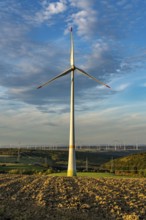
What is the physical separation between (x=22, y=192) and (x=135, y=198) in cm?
899

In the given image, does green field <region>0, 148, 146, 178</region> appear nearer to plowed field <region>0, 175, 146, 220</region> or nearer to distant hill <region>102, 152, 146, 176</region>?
distant hill <region>102, 152, 146, 176</region>

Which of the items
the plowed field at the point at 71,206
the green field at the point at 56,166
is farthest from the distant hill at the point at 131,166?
the plowed field at the point at 71,206

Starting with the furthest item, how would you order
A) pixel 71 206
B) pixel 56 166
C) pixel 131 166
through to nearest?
1. pixel 56 166
2. pixel 131 166
3. pixel 71 206

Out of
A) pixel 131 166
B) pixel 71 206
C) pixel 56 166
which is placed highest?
pixel 131 166

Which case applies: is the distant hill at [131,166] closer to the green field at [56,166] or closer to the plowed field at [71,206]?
the green field at [56,166]

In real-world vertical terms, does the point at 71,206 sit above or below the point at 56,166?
below

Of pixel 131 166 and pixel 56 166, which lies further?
pixel 56 166

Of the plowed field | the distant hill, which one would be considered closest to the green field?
the distant hill

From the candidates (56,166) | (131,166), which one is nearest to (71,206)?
(131,166)

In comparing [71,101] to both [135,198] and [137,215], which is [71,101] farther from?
[137,215]

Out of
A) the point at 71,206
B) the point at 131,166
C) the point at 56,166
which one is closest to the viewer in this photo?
the point at 71,206

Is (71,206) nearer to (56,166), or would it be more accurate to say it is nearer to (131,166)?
(131,166)

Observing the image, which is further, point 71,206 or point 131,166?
point 131,166

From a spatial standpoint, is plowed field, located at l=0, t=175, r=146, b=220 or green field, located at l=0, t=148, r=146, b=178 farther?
green field, located at l=0, t=148, r=146, b=178
